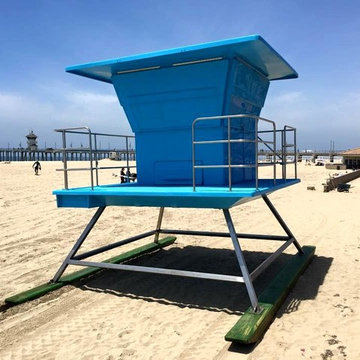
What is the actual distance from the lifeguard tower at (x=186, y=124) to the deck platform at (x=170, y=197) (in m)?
0.01

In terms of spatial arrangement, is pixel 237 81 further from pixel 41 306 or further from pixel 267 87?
pixel 41 306

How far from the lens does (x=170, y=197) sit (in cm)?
504

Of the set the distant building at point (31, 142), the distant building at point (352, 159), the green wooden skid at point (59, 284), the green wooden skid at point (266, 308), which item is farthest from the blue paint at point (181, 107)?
the distant building at point (31, 142)

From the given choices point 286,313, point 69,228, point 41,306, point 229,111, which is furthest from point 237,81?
point 69,228

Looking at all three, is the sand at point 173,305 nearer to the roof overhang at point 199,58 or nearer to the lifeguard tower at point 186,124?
the lifeguard tower at point 186,124

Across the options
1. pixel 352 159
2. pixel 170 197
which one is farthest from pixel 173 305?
pixel 352 159

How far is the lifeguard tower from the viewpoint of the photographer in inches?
205

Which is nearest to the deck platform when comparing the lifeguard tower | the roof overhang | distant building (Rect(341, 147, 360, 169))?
the lifeguard tower

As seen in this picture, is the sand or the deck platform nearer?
the sand

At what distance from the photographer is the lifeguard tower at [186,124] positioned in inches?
205

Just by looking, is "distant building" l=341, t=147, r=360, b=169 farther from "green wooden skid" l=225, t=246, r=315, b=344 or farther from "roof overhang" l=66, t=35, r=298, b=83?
"green wooden skid" l=225, t=246, r=315, b=344

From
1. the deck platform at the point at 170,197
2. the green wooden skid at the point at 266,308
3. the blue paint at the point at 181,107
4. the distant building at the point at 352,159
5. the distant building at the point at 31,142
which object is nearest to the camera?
the green wooden skid at the point at 266,308

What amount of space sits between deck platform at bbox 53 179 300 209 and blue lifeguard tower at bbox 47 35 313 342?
0.02 metres

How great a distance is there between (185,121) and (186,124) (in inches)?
2.0
